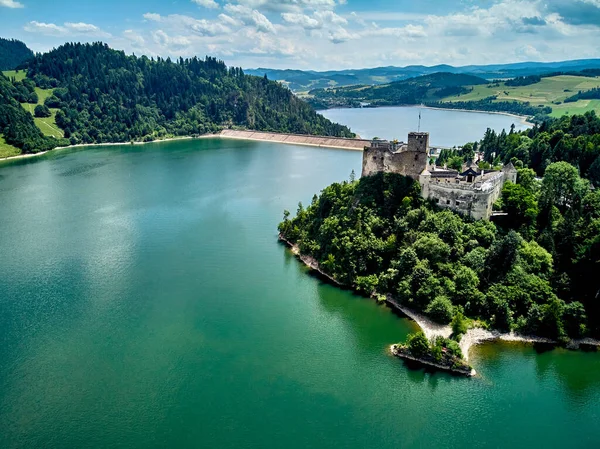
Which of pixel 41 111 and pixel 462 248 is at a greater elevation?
pixel 41 111

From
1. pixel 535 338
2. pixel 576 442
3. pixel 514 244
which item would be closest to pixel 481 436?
pixel 576 442

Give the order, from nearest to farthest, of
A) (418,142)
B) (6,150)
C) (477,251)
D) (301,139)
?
(477,251) < (418,142) < (6,150) < (301,139)

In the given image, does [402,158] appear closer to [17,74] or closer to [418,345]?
[418,345]

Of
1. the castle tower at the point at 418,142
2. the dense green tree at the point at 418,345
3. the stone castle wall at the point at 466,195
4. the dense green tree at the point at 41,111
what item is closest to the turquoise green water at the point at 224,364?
the dense green tree at the point at 418,345

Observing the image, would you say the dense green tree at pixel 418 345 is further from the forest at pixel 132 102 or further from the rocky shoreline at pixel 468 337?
the forest at pixel 132 102

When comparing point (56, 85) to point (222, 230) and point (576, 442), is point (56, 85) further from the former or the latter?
point (576, 442)

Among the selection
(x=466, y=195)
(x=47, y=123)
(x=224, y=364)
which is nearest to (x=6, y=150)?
(x=47, y=123)

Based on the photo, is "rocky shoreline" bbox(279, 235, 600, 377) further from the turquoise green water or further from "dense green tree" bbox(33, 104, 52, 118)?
"dense green tree" bbox(33, 104, 52, 118)
